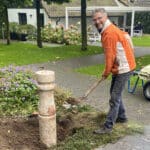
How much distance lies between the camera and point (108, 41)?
15.8 ft

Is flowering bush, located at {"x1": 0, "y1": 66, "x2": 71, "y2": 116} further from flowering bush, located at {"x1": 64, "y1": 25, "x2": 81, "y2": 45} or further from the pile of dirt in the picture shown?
flowering bush, located at {"x1": 64, "y1": 25, "x2": 81, "y2": 45}

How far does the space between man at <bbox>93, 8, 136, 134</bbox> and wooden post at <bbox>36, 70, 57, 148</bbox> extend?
748mm

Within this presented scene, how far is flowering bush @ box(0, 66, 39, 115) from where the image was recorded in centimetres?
611

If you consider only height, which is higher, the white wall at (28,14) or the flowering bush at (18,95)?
the flowering bush at (18,95)

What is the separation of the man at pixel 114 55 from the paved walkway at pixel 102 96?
18.0 inches

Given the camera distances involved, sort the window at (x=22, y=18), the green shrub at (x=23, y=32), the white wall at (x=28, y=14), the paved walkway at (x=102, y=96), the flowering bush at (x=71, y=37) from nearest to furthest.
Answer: the paved walkway at (x=102, y=96) → the flowering bush at (x=71, y=37) → the green shrub at (x=23, y=32) → the white wall at (x=28, y=14) → the window at (x=22, y=18)

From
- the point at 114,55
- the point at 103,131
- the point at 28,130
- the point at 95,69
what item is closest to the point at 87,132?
the point at 103,131

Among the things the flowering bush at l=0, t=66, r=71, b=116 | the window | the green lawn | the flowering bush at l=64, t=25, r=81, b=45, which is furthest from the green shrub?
the flowering bush at l=0, t=66, r=71, b=116

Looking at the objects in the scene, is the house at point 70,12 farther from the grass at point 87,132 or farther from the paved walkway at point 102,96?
the grass at point 87,132

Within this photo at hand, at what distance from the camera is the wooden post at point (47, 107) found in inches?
177

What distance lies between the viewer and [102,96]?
841 centimetres

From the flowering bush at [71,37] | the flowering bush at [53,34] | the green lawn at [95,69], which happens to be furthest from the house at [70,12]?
the green lawn at [95,69]

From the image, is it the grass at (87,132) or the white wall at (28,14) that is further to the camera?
the white wall at (28,14)

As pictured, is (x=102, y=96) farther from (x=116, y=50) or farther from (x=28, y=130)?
(x=116, y=50)
